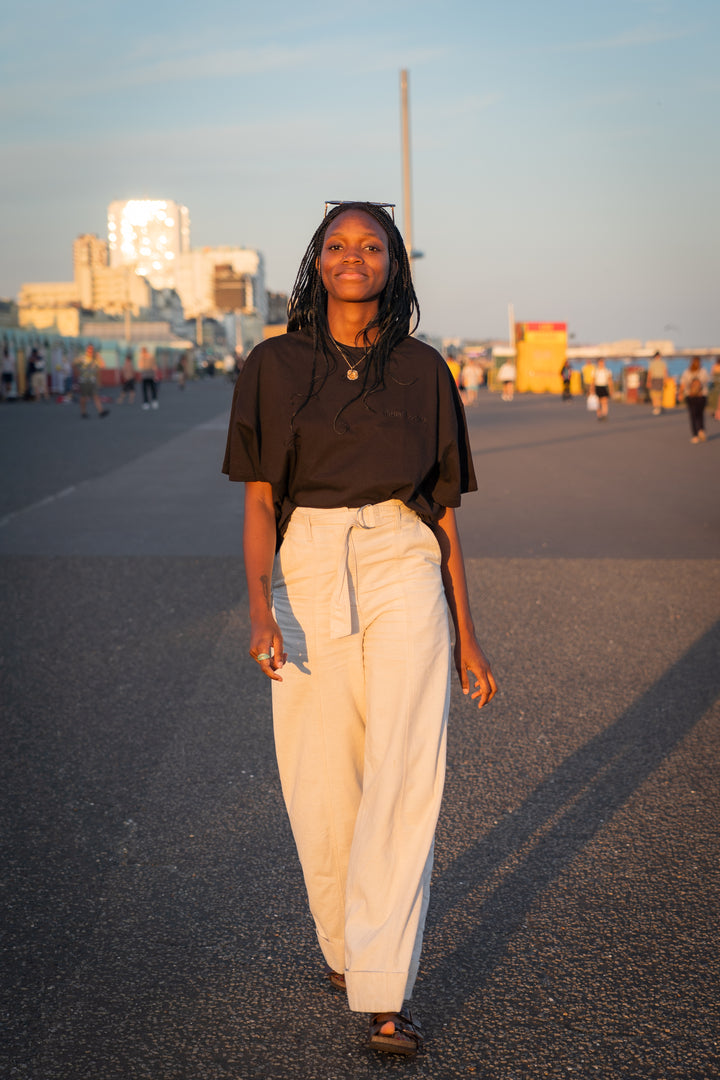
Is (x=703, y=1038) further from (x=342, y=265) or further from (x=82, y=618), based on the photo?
(x=82, y=618)

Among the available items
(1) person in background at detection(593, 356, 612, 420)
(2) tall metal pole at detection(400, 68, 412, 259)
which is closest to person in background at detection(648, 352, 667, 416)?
(1) person in background at detection(593, 356, 612, 420)

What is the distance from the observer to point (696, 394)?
19.7m

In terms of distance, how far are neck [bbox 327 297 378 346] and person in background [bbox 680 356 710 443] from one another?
17.8 m

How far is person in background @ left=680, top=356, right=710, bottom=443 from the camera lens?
19.4m

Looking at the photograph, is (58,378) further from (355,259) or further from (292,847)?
(355,259)

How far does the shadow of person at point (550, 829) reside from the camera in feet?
9.52

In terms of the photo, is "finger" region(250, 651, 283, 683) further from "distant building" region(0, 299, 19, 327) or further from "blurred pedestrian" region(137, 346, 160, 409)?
"distant building" region(0, 299, 19, 327)

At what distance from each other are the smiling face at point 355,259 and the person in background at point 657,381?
29021mm

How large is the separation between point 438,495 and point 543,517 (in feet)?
27.2

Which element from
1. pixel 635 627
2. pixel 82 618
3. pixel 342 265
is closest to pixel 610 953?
pixel 342 265

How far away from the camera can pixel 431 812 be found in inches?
96.8

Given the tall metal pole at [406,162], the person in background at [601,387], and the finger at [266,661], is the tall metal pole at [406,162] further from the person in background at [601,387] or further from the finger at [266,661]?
the finger at [266,661]

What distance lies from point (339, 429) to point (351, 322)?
0.97ft

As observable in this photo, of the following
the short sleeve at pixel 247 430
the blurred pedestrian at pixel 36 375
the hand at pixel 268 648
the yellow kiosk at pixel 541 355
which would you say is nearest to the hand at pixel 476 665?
the hand at pixel 268 648
